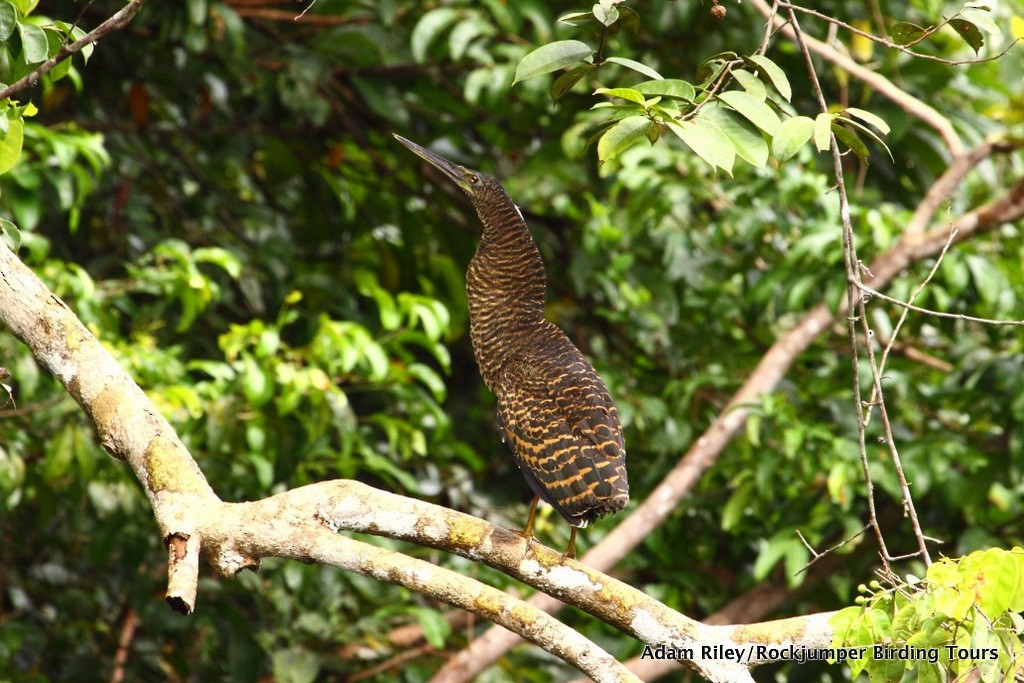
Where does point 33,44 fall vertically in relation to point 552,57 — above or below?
above

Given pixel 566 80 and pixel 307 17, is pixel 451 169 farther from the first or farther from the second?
pixel 307 17

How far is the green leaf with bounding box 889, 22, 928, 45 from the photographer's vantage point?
8.34 ft

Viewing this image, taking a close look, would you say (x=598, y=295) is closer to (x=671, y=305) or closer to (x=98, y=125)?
(x=671, y=305)

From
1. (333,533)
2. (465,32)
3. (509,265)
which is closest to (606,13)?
(509,265)

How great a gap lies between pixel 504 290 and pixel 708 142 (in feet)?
2.33

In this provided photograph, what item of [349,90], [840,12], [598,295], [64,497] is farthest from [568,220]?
[64,497]

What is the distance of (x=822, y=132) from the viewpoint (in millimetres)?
2295

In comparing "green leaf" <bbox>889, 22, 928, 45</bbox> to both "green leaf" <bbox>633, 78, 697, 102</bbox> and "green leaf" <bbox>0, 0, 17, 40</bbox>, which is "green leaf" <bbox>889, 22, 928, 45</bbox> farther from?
"green leaf" <bbox>0, 0, 17, 40</bbox>

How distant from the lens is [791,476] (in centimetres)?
446

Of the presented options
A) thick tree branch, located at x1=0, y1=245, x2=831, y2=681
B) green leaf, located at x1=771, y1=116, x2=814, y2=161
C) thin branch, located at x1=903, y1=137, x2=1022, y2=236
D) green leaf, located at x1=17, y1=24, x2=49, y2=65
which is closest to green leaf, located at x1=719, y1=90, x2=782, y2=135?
green leaf, located at x1=771, y1=116, x2=814, y2=161

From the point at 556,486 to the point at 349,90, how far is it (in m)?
3.10

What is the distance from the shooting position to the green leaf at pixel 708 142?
2201 millimetres

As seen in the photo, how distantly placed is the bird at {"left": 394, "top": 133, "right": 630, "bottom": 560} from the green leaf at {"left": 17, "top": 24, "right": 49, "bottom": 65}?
39.5 inches

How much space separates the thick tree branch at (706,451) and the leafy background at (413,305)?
3.8 inches
